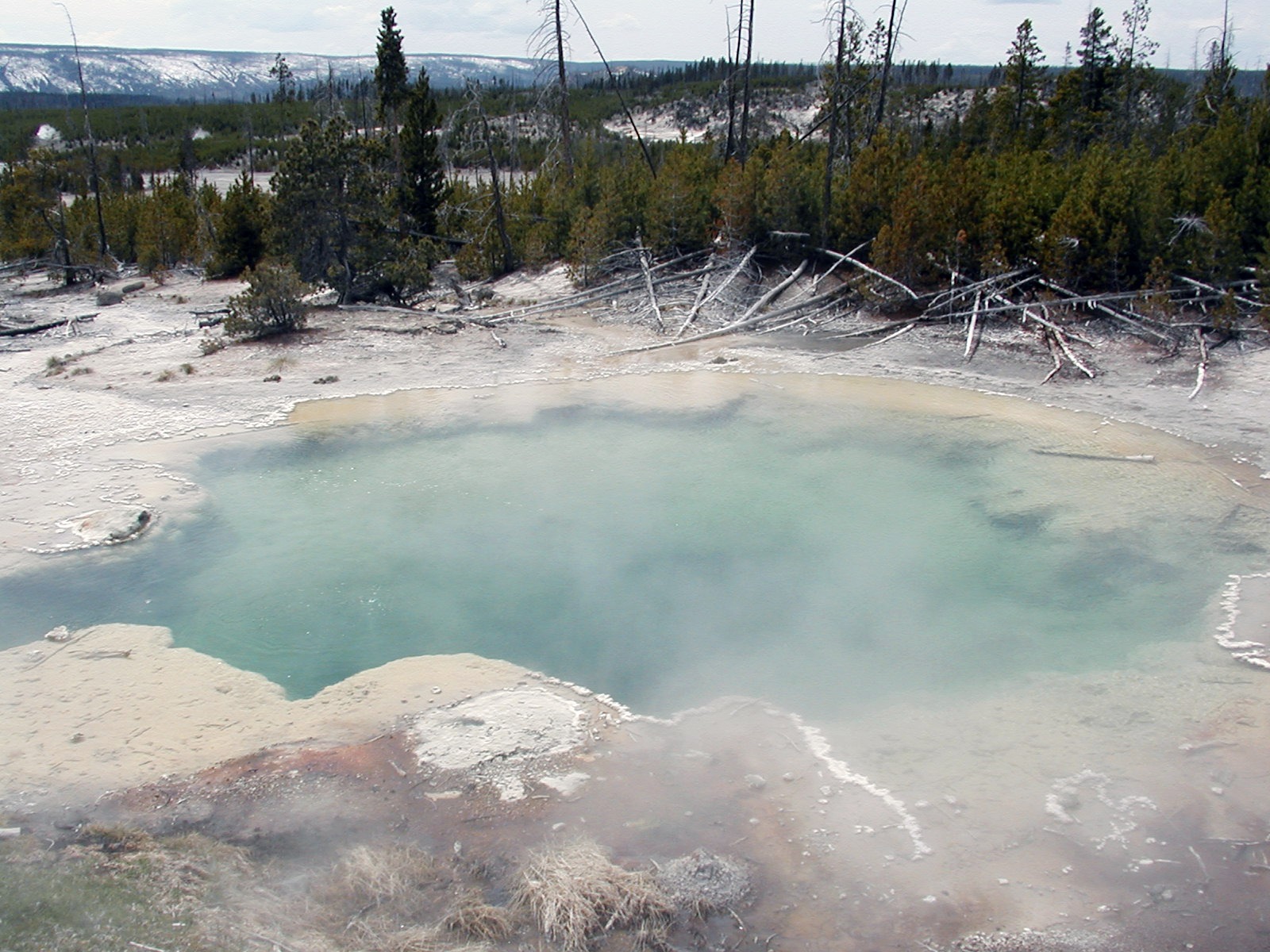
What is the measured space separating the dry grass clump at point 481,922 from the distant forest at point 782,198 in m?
13.1

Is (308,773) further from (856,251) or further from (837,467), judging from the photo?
(856,251)

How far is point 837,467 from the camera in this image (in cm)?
986

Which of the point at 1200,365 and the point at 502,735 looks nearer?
the point at 502,735

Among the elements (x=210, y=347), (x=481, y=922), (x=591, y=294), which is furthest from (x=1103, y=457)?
(x=210, y=347)

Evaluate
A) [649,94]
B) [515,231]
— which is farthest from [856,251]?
[649,94]

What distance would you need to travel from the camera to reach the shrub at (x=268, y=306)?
14617 mm

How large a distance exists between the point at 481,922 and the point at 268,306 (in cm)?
1244

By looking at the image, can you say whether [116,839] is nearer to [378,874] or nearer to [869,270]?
[378,874]

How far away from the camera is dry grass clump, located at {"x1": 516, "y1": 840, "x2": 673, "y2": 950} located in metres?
4.19

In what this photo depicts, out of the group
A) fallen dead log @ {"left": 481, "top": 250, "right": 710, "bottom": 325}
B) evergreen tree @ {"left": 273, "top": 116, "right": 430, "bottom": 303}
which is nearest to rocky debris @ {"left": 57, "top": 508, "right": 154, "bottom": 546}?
evergreen tree @ {"left": 273, "top": 116, "right": 430, "bottom": 303}

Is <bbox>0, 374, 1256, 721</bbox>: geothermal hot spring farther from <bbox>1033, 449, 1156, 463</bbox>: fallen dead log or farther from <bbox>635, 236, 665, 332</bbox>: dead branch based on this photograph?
<bbox>635, 236, 665, 332</bbox>: dead branch

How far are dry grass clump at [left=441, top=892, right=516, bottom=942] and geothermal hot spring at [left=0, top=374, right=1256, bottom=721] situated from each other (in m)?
1.99

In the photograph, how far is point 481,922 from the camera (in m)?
4.20

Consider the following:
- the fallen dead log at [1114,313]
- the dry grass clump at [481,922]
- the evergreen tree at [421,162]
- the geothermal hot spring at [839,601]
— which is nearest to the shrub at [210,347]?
the geothermal hot spring at [839,601]
